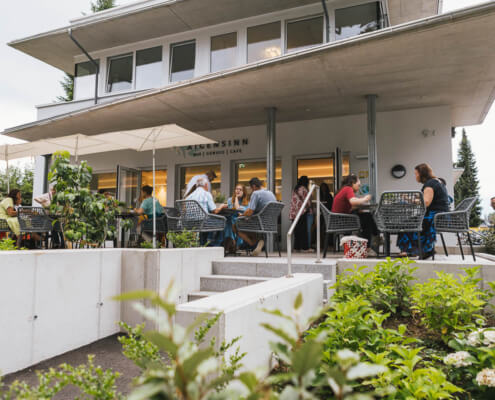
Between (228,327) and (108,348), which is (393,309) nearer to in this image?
(228,327)

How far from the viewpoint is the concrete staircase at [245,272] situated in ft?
13.7

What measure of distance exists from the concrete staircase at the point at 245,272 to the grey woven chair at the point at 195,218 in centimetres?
105

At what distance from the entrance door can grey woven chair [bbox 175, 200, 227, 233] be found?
14.2 feet

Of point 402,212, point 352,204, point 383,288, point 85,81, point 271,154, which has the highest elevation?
point 85,81

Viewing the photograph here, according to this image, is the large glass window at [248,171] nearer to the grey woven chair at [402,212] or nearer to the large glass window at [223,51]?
the large glass window at [223,51]

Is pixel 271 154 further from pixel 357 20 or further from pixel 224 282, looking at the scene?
pixel 224 282

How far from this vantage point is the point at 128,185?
10.0 m

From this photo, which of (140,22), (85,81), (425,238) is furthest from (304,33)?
(85,81)

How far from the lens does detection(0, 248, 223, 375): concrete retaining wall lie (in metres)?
2.86

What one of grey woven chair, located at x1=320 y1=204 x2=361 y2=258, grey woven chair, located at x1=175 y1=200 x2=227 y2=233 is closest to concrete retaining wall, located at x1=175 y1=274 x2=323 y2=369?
grey woven chair, located at x1=320 y1=204 x2=361 y2=258

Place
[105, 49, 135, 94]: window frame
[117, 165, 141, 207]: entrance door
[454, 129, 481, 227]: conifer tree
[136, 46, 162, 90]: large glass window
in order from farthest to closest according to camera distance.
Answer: [454, 129, 481, 227]: conifer tree, [105, 49, 135, 94]: window frame, [136, 46, 162, 90]: large glass window, [117, 165, 141, 207]: entrance door

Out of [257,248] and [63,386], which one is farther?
[257,248]

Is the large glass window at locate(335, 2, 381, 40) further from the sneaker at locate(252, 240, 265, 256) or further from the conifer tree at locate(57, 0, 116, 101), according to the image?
the conifer tree at locate(57, 0, 116, 101)

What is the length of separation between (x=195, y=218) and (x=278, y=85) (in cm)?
261
